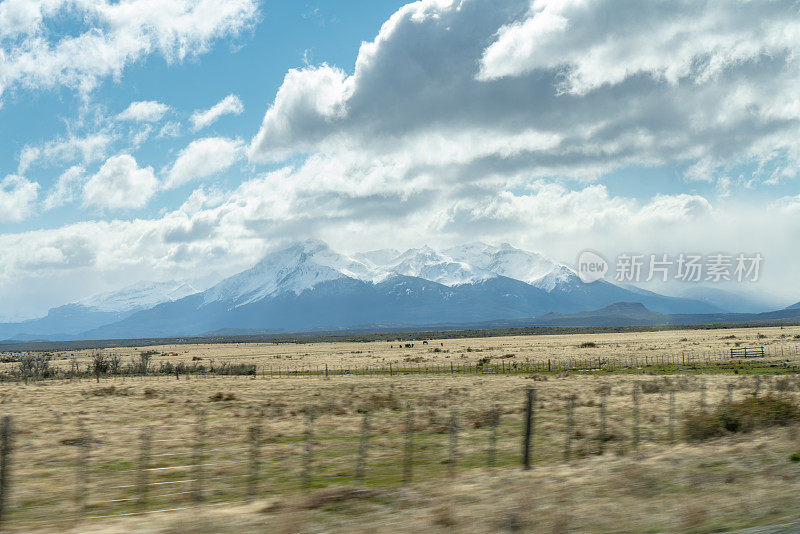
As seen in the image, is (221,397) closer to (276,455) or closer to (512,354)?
(276,455)

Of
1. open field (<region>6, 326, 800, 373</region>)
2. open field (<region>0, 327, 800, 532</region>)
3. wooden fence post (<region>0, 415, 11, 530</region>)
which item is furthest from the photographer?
open field (<region>6, 326, 800, 373</region>)

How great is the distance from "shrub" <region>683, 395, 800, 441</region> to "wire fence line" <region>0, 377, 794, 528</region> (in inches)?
41.6

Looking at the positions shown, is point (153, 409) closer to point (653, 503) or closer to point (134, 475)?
point (134, 475)

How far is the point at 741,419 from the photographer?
1644 cm

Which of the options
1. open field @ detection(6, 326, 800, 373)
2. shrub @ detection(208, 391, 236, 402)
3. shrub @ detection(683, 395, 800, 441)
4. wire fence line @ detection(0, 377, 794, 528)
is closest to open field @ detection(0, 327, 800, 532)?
wire fence line @ detection(0, 377, 794, 528)


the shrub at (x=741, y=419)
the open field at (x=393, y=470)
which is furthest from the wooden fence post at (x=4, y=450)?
the shrub at (x=741, y=419)

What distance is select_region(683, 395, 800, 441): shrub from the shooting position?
1619 cm

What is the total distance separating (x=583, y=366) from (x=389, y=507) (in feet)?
189

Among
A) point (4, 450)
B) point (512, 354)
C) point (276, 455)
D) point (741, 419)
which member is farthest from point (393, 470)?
point (512, 354)

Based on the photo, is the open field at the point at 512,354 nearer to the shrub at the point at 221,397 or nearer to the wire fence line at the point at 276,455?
the shrub at the point at 221,397

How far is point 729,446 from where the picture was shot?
13.6m

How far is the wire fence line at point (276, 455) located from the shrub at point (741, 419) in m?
1.06

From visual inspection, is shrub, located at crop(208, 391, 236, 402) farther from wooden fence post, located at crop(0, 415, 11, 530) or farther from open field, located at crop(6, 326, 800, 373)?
open field, located at crop(6, 326, 800, 373)

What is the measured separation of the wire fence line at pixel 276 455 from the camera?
11.7m
